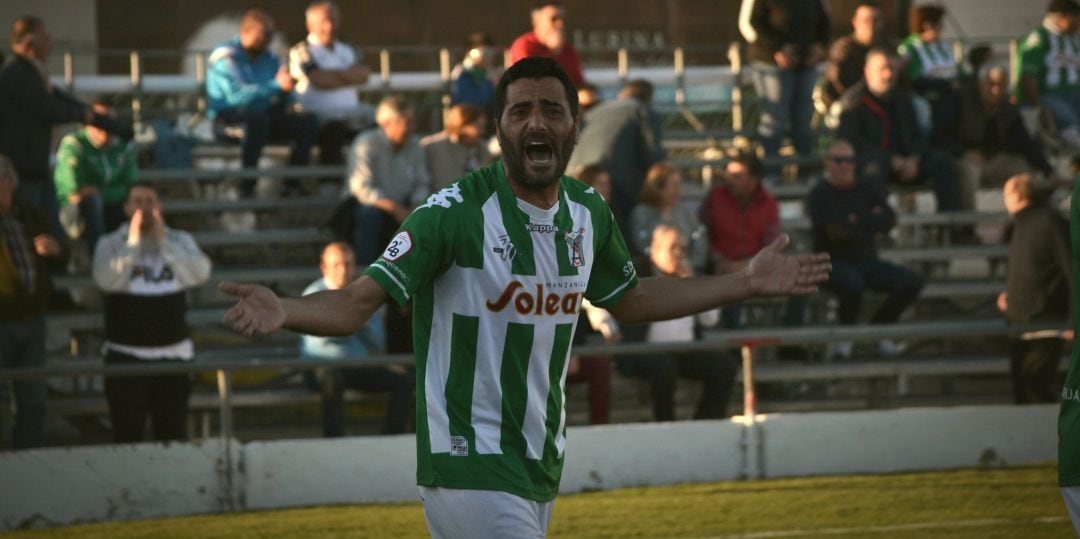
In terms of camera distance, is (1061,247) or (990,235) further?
(990,235)

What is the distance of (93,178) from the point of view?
12.3 metres

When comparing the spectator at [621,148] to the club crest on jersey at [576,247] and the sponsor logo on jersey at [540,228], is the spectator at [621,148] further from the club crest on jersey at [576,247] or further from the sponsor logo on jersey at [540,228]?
the sponsor logo on jersey at [540,228]

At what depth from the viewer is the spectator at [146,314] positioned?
1046 centimetres

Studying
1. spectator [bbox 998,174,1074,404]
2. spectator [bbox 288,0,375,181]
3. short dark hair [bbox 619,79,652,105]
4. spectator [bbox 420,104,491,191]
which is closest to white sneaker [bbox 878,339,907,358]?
spectator [bbox 998,174,1074,404]

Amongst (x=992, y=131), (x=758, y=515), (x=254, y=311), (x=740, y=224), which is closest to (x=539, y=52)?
(x=740, y=224)

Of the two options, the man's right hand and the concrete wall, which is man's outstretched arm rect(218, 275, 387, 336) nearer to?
the man's right hand

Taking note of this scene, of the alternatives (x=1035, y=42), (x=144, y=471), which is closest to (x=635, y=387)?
(x=144, y=471)

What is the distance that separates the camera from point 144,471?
1005 cm

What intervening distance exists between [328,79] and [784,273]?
8.72m

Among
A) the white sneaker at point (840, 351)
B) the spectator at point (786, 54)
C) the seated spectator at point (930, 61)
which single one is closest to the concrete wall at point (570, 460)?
the white sneaker at point (840, 351)

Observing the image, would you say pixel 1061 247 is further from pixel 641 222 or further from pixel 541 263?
pixel 541 263

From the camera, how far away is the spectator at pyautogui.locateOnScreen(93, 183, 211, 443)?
412 inches

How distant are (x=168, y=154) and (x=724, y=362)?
5177 millimetres

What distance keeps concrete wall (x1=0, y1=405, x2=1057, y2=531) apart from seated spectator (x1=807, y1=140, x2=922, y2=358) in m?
1.60
